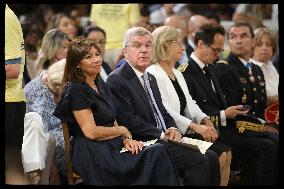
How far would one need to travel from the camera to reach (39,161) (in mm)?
5707

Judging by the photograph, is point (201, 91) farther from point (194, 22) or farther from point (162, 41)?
point (194, 22)

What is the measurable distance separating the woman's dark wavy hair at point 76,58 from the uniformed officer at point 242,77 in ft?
6.50

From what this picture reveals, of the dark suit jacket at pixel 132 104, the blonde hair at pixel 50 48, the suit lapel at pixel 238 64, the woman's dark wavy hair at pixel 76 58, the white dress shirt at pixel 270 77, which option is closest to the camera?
the woman's dark wavy hair at pixel 76 58

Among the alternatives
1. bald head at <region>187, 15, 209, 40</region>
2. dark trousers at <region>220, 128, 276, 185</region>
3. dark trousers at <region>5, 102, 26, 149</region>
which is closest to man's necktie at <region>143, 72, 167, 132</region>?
dark trousers at <region>220, 128, 276, 185</region>

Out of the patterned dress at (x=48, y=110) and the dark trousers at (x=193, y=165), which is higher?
the patterned dress at (x=48, y=110)

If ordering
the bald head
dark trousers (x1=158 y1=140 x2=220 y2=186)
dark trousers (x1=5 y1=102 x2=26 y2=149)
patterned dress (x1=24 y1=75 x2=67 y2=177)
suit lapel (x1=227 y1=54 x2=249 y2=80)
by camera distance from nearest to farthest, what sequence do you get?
dark trousers (x1=5 y1=102 x2=26 y2=149) → dark trousers (x1=158 y1=140 x2=220 y2=186) → patterned dress (x1=24 y1=75 x2=67 y2=177) → suit lapel (x1=227 y1=54 x2=249 y2=80) → the bald head

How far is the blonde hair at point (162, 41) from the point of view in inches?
251

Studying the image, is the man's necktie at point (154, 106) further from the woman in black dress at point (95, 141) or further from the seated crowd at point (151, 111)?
the woman in black dress at point (95, 141)

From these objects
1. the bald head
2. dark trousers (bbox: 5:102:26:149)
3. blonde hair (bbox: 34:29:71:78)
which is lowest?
dark trousers (bbox: 5:102:26:149)

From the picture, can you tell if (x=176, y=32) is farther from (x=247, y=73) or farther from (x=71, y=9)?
(x=71, y=9)

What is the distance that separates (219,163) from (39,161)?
4.79 feet

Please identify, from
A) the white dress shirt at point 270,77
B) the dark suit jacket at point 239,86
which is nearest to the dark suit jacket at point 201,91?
the dark suit jacket at point 239,86

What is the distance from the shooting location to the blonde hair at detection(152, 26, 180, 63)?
21.0 ft

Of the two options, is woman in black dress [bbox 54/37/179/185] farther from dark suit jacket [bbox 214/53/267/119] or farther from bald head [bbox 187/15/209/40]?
bald head [bbox 187/15/209/40]
